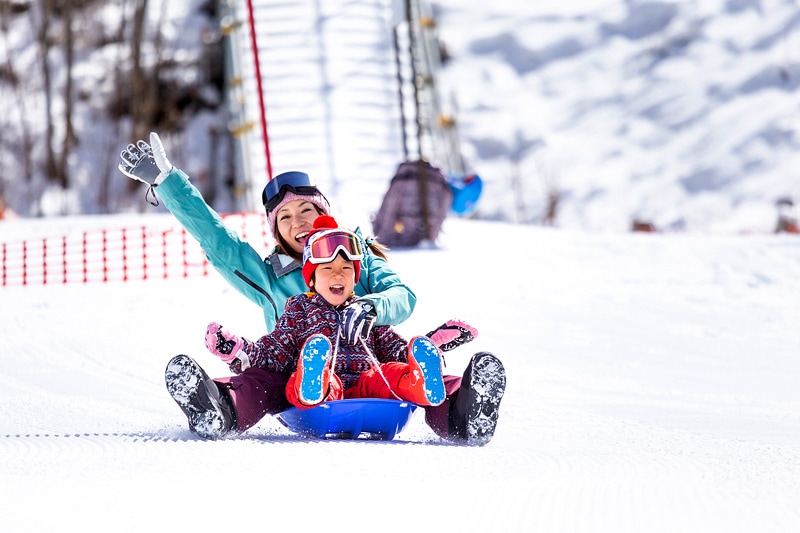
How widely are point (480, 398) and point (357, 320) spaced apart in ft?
1.27

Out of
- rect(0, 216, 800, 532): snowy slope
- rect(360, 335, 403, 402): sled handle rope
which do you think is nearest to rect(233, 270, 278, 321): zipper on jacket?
rect(0, 216, 800, 532): snowy slope

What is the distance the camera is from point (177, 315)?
5.95 m

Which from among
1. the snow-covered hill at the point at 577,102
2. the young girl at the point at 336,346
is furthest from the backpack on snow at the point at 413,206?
the young girl at the point at 336,346

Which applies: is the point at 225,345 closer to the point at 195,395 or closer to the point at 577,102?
the point at 195,395

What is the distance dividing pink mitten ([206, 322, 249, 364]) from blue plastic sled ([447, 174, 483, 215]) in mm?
6090

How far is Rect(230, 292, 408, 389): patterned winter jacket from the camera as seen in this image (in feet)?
10.1

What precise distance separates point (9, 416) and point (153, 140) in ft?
3.21

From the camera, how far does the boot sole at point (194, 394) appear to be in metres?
2.78

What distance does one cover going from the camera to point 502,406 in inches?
157

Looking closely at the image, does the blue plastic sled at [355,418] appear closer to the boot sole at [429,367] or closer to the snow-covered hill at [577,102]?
the boot sole at [429,367]

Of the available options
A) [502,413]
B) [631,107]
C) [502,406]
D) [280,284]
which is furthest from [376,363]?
[631,107]

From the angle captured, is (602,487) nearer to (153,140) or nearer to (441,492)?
(441,492)

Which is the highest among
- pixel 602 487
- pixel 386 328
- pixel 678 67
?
pixel 678 67

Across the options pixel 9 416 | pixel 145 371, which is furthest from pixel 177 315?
pixel 9 416
